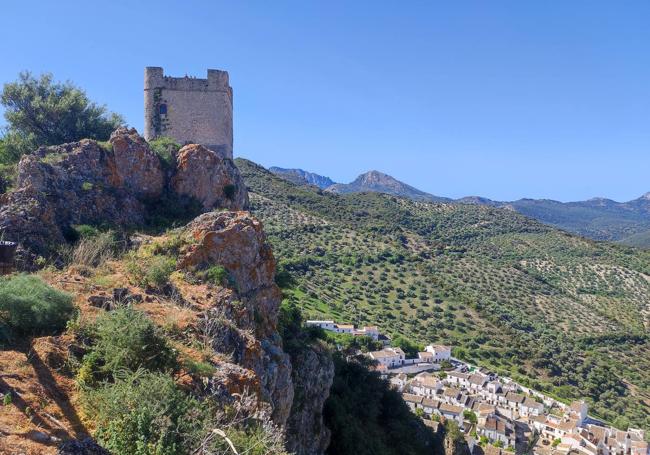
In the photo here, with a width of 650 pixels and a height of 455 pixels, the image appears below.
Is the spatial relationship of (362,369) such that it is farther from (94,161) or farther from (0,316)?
(0,316)

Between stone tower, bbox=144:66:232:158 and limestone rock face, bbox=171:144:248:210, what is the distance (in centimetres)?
429

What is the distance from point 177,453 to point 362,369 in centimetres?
1699

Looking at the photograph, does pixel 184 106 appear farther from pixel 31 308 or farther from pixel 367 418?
pixel 31 308

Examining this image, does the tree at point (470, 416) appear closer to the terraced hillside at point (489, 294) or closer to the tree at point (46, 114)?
the terraced hillside at point (489, 294)

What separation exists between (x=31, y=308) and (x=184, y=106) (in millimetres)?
15290

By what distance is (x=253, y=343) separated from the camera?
998cm

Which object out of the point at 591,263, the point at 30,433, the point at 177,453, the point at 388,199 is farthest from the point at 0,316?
the point at 388,199

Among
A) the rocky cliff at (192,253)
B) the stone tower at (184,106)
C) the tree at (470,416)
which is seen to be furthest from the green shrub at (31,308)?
the tree at (470,416)

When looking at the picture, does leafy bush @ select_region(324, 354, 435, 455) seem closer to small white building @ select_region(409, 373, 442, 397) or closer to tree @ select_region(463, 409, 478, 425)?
tree @ select_region(463, 409, 478, 425)

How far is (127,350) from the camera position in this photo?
285 inches

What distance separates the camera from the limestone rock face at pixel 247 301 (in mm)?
9773

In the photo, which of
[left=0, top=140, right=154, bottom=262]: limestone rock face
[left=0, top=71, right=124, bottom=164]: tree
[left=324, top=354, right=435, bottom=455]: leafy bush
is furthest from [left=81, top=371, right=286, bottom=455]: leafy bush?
[left=0, top=71, right=124, bottom=164]: tree

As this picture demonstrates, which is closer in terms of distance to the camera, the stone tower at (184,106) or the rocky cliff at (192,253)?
the rocky cliff at (192,253)

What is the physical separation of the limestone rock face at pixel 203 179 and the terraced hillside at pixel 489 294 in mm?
19292
